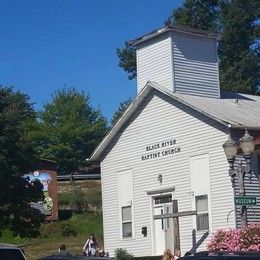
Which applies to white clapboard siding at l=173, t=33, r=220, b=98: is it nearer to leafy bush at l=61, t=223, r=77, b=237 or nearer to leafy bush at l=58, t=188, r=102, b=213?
leafy bush at l=61, t=223, r=77, b=237

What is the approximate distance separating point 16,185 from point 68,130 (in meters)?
43.6

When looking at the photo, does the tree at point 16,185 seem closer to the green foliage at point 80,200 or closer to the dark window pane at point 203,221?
the dark window pane at point 203,221

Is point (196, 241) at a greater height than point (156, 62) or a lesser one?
lesser

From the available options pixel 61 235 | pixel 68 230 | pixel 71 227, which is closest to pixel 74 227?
pixel 71 227

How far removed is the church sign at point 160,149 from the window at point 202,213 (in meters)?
2.30

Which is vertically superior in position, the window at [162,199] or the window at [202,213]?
the window at [162,199]

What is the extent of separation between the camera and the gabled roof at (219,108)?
3025cm

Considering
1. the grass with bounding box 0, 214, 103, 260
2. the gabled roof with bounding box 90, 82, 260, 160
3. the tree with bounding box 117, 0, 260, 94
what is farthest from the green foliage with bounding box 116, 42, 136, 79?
the gabled roof with bounding box 90, 82, 260, 160

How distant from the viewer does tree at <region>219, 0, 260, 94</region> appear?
186 feet

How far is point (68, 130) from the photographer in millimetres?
76250

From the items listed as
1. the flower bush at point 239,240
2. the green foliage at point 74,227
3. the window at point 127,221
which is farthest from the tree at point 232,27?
the flower bush at point 239,240

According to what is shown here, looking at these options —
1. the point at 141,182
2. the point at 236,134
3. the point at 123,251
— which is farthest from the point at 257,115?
the point at 123,251

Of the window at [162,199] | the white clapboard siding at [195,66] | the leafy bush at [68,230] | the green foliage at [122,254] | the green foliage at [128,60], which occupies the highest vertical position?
the green foliage at [128,60]

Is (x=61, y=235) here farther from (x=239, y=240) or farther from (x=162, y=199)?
(x=239, y=240)
